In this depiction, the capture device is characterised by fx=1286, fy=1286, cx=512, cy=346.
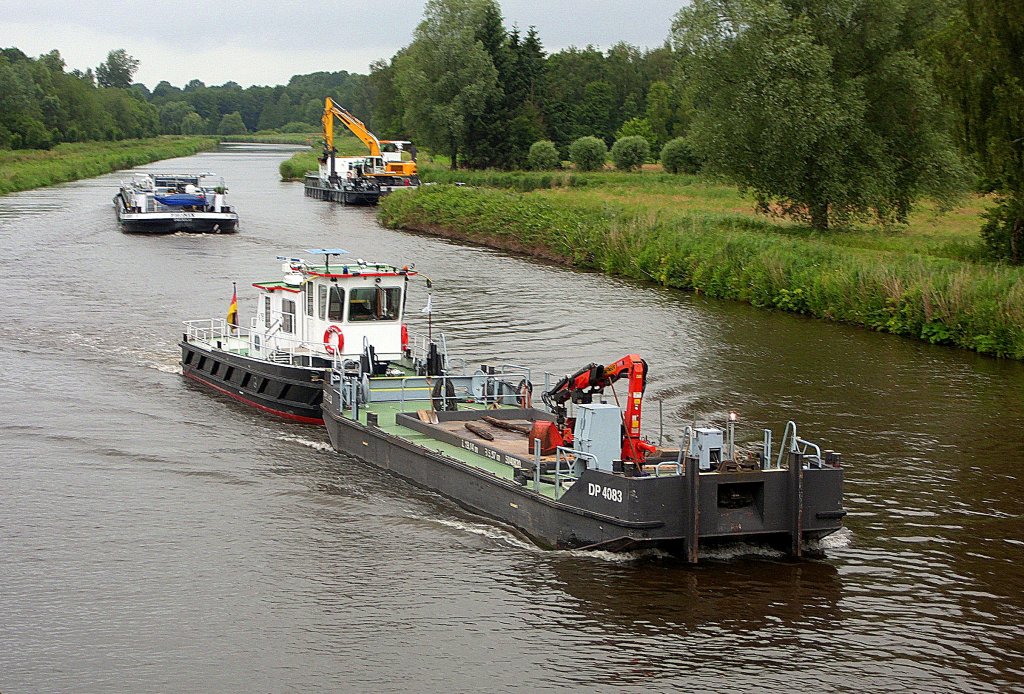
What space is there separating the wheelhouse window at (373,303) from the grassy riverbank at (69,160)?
207 feet

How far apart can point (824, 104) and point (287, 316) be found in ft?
85.0

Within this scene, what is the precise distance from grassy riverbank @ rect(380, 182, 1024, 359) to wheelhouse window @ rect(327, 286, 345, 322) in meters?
16.7

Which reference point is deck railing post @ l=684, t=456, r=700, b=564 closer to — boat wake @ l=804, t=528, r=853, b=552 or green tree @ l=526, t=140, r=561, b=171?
boat wake @ l=804, t=528, r=853, b=552

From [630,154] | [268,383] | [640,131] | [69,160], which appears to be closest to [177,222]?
[268,383]

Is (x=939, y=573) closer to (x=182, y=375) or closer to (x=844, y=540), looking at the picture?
(x=844, y=540)

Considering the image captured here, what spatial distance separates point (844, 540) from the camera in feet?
61.0

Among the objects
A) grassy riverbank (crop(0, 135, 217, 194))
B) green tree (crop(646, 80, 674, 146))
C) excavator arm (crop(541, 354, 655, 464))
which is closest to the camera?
excavator arm (crop(541, 354, 655, 464))

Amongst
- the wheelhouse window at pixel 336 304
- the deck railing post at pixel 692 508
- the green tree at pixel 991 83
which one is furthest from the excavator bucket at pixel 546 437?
the green tree at pixel 991 83

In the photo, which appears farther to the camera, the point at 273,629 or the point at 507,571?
the point at 507,571

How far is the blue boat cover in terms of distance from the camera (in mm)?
61688

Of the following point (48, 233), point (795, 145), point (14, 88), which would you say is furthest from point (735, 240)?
point (14, 88)

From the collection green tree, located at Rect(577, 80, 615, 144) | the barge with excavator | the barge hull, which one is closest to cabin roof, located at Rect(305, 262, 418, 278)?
the barge hull

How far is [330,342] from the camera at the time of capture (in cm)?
2636

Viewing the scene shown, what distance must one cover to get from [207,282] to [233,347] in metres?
15.7
